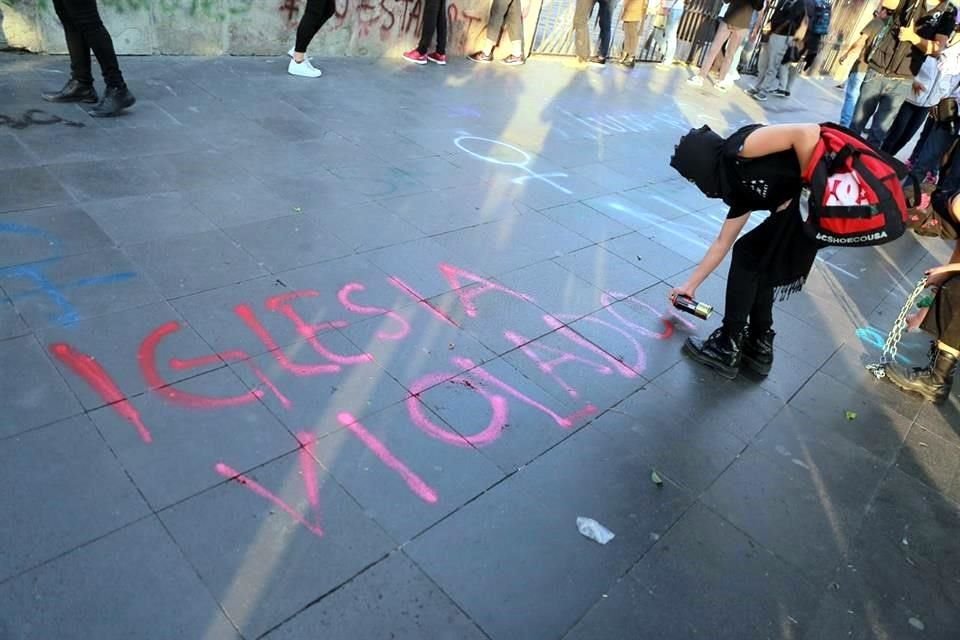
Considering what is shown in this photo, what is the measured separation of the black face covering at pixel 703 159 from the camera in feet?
10.7

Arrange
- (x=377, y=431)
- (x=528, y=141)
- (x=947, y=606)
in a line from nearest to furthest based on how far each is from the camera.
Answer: (x=947, y=606) < (x=377, y=431) < (x=528, y=141)

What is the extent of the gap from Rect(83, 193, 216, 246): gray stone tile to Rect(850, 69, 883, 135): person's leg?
6.47 metres

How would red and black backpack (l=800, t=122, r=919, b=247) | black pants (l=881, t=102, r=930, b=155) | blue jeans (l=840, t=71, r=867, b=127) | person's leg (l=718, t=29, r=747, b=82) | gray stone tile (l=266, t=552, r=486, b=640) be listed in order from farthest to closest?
person's leg (l=718, t=29, r=747, b=82), blue jeans (l=840, t=71, r=867, b=127), black pants (l=881, t=102, r=930, b=155), red and black backpack (l=800, t=122, r=919, b=247), gray stone tile (l=266, t=552, r=486, b=640)

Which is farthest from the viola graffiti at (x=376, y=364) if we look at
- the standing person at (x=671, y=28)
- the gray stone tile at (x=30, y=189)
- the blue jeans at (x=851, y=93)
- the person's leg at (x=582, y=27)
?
the standing person at (x=671, y=28)

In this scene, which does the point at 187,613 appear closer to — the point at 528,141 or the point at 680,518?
the point at 680,518

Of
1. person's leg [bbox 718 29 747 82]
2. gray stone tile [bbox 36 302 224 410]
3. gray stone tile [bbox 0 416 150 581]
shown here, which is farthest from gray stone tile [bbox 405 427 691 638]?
person's leg [bbox 718 29 747 82]

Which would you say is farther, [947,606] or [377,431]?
[377,431]

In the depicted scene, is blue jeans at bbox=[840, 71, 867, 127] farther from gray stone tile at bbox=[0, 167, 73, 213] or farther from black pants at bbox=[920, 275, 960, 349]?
gray stone tile at bbox=[0, 167, 73, 213]

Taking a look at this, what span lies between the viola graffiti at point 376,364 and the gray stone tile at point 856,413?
2.45 feet

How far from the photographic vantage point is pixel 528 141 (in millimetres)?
6480

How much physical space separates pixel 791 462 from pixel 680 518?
776 mm

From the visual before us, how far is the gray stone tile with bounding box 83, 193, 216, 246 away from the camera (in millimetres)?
3541

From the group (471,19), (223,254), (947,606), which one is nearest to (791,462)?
(947,606)

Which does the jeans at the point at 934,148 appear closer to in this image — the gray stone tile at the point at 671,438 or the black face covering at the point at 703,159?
the black face covering at the point at 703,159
